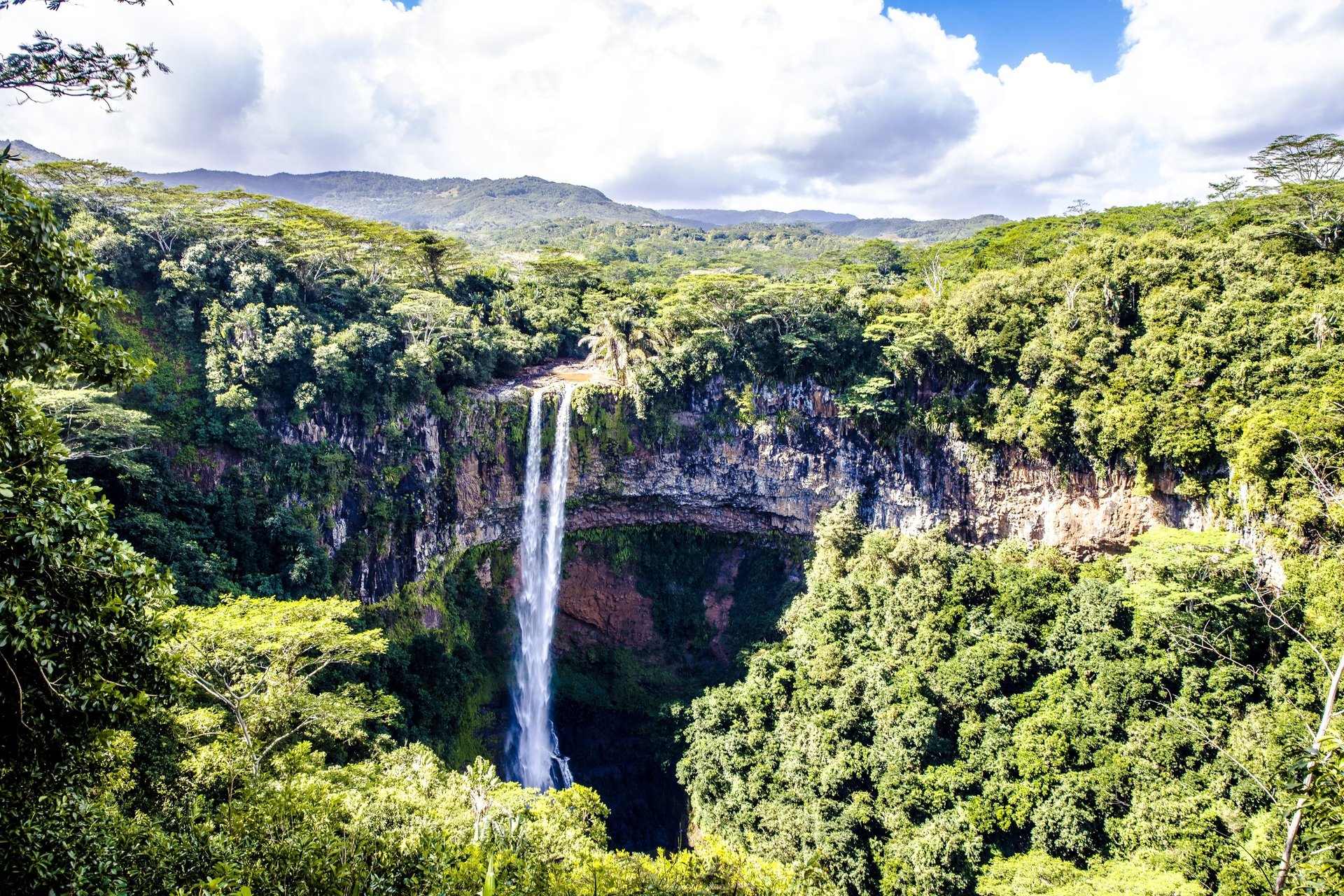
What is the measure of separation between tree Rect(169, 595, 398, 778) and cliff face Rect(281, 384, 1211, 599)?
25.0 feet

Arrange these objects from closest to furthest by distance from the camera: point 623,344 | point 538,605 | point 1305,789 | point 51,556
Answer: point 51,556 < point 1305,789 < point 538,605 < point 623,344

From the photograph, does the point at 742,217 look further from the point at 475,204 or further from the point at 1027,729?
the point at 1027,729

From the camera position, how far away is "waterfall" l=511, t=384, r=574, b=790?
993 inches


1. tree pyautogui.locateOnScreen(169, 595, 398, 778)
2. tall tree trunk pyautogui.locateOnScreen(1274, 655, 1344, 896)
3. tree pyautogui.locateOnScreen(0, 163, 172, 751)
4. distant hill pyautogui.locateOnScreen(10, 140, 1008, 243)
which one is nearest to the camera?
tree pyautogui.locateOnScreen(0, 163, 172, 751)

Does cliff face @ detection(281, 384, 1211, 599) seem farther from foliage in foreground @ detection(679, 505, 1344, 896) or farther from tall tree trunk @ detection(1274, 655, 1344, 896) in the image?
tall tree trunk @ detection(1274, 655, 1344, 896)

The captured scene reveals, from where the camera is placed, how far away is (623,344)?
27.4 metres

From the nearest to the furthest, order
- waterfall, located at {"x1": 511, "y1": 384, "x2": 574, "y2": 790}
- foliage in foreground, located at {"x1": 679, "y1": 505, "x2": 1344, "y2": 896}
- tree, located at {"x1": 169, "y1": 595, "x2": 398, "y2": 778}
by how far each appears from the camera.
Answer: tree, located at {"x1": 169, "y1": 595, "x2": 398, "y2": 778} < foliage in foreground, located at {"x1": 679, "y1": 505, "x2": 1344, "y2": 896} < waterfall, located at {"x1": 511, "y1": 384, "x2": 574, "y2": 790}

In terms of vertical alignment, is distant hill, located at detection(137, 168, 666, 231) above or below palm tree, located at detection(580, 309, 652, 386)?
above

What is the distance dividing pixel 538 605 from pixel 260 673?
1307 cm

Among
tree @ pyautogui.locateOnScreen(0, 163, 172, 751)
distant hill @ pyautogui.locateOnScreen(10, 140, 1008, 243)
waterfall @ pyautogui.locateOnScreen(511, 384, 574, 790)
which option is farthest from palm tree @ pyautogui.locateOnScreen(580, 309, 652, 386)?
distant hill @ pyautogui.locateOnScreen(10, 140, 1008, 243)

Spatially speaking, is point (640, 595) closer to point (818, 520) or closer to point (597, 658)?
point (597, 658)

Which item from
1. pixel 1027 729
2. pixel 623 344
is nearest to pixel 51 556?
pixel 1027 729

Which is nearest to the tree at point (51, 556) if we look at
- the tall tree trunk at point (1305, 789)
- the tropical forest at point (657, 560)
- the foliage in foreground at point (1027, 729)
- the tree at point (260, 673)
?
the tropical forest at point (657, 560)

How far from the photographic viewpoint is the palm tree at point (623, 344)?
27016 mm
